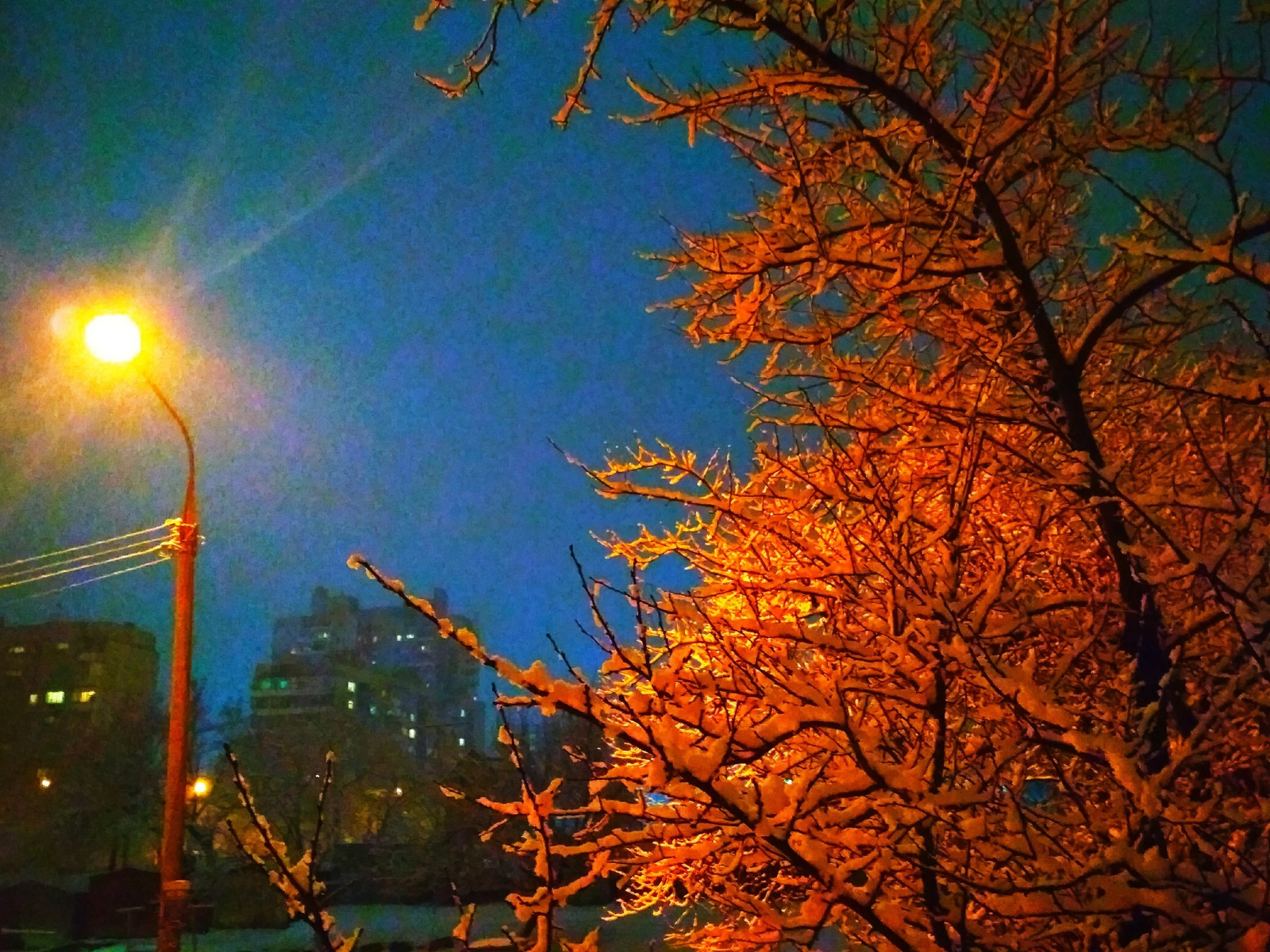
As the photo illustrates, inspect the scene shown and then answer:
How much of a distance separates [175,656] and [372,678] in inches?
3090

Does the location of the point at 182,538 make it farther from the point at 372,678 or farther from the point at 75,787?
the point at 372,678

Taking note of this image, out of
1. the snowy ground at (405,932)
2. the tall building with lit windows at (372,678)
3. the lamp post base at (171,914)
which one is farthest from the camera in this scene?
the tall building with lit windows at (372,678)

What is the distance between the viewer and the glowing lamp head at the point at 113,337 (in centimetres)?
604

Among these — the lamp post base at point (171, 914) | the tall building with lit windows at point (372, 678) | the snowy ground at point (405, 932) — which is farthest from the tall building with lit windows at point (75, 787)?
the lamp post base at point (171, 914)

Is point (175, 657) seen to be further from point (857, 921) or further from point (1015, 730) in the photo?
point (1015, 730)

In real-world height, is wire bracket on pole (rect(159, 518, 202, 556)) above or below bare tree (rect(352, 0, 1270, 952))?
above

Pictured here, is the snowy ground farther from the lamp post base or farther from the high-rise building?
the high-rise building

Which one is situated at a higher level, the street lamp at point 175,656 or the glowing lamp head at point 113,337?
the glowing lamp head at point 113,337

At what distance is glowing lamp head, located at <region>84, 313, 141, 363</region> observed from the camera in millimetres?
6043

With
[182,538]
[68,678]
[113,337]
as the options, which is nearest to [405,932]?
[182,538]

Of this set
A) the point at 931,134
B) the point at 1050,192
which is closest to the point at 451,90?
the point at 931,134

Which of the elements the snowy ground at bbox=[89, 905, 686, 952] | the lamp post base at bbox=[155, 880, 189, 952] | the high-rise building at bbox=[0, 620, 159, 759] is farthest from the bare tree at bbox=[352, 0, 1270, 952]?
the high-rise building at bbox=[0, 620, 159, 759]

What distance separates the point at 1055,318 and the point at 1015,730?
252 cm

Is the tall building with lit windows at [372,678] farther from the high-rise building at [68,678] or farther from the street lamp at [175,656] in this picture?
the street lamp at [175,656]
